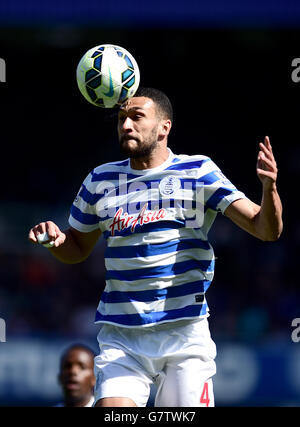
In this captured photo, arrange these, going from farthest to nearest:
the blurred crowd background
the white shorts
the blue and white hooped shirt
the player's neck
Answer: the blurred crowd background → the player's neck → the blue and white hooped shirt → the white shorts

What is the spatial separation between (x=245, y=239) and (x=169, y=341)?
9234mm

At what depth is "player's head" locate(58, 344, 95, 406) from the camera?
6.93 metres

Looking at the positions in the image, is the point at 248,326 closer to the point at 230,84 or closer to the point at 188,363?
the point at 230,84

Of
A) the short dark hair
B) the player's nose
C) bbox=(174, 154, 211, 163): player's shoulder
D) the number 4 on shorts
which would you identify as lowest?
the number 4 on shorts

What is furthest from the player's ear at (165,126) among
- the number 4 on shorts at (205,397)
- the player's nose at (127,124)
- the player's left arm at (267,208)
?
the number 4 on shorts at (205,397)

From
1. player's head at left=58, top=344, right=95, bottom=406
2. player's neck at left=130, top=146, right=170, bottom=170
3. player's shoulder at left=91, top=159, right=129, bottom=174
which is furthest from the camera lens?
player's head at left=58, top=344, right=95, bottom=406

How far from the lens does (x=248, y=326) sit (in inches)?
501

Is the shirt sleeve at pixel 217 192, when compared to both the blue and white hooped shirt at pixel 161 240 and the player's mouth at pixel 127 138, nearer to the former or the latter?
the blue and white hooped shirt at pixel 161 240

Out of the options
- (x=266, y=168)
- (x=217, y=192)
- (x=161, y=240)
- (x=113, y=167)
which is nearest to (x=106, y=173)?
(x=113, y=167)

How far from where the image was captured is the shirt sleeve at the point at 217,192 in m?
5.05

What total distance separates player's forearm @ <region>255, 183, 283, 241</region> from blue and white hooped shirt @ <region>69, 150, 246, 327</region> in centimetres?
27

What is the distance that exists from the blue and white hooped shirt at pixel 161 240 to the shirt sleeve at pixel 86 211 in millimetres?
150

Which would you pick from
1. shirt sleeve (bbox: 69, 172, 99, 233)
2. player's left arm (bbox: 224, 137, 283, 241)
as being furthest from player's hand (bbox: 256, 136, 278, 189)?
shirt sleeve (bbox: 69, 172, 99, 233)

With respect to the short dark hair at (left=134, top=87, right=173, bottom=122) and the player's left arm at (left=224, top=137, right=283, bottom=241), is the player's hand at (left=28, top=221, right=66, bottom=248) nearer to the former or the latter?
the short dark hair at (left=134, top=87, right=173, bottom=122)
